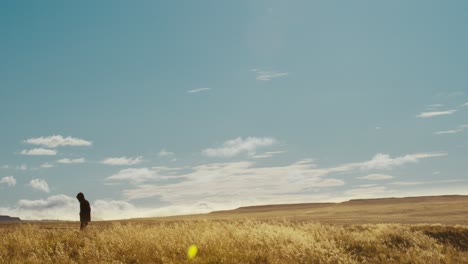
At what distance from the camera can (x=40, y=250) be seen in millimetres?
13961

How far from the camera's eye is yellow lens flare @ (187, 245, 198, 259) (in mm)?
12847

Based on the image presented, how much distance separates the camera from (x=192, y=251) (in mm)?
13188

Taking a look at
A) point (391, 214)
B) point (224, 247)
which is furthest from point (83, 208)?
point (391, 214)

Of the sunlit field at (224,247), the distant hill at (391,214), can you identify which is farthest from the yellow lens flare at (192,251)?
the distant hill at (391,214)

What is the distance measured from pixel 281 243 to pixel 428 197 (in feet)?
336

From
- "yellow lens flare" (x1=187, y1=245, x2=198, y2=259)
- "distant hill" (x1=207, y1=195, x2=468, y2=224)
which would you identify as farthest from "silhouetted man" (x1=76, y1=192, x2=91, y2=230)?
"distant hill" (x1=207, y1=195, x2=468, y2=224)

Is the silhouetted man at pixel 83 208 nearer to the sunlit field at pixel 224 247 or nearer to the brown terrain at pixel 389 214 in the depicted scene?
the sunlit field at pixel 224 247

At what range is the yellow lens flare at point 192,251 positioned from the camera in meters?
12.8

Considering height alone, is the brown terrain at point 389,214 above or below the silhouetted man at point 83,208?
below

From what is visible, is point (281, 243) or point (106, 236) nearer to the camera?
point (281, 243)

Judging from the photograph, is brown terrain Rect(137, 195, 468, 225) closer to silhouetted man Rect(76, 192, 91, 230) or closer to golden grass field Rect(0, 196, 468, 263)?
silhouetted man Rect(76, 192, 91, 230)

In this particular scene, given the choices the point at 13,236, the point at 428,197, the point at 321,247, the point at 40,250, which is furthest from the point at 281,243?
the point at 428,197

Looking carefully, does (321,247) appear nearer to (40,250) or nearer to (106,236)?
(106,236)

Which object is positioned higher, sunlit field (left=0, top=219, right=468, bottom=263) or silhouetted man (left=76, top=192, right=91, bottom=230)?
silhouetted man (left=76, top=192, right=91, bottom=230)
